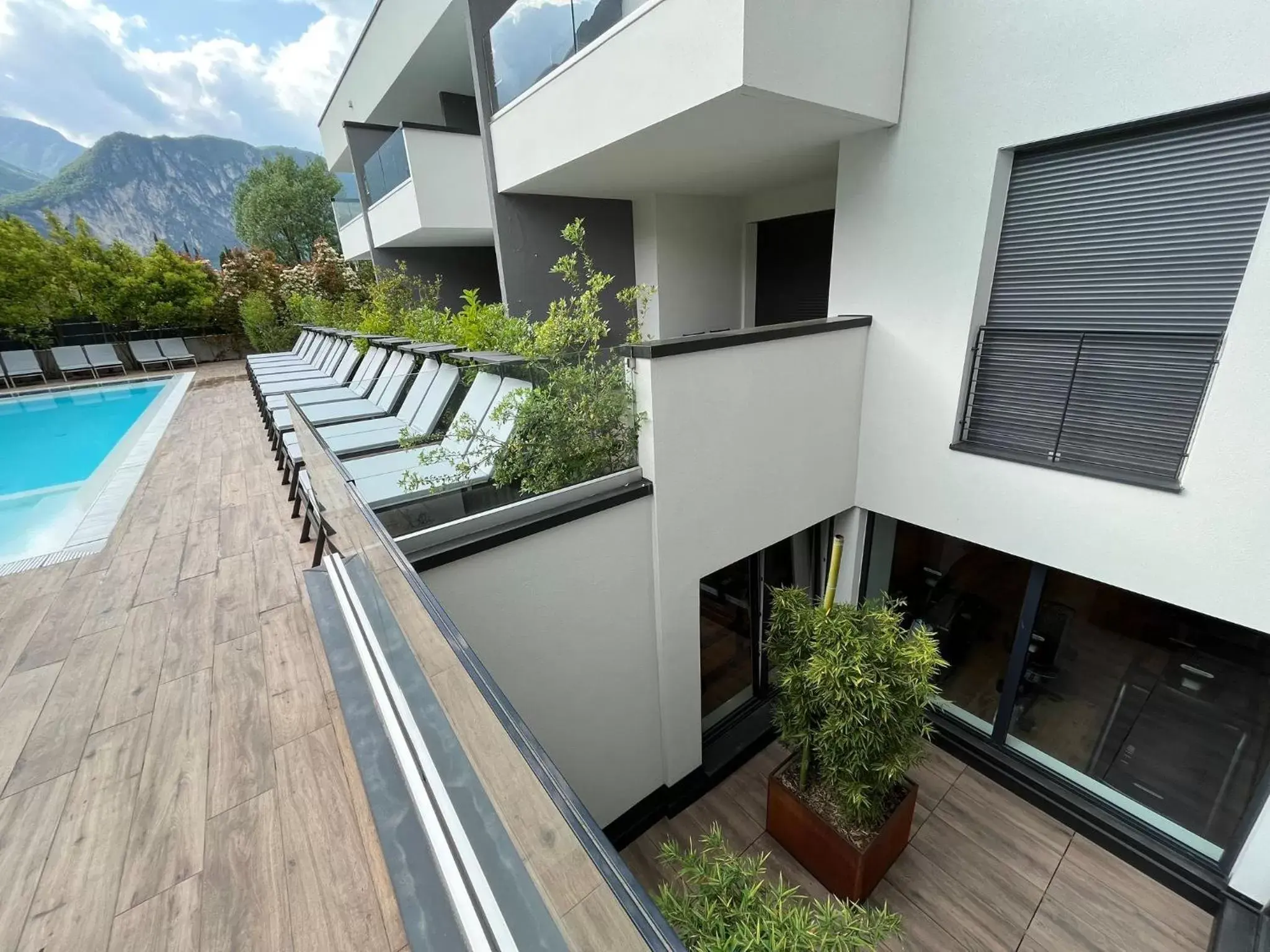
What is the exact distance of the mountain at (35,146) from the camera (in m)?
114

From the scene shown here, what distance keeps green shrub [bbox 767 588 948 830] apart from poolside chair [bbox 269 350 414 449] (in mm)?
3708

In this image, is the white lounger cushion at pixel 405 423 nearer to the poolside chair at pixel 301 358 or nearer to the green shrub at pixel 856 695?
the green shrub at pixel 856 695

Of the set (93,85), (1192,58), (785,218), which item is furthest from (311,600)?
(93,85)

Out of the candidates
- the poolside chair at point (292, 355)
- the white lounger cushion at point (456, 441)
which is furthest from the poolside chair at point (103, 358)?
the white lounger cushion at point (456, 441)

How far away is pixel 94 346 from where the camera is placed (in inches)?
574

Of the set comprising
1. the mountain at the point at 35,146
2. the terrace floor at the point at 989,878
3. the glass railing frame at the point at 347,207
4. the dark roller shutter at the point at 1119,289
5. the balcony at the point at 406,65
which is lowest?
the terrace floor at the point at 989,878

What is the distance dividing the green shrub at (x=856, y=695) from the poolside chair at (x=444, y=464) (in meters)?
2.08

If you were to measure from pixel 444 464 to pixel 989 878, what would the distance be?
14.1 ft

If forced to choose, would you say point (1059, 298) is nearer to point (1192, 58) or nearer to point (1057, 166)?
point (1057, 166)

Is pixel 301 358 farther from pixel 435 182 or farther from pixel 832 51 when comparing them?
pixel 832 51

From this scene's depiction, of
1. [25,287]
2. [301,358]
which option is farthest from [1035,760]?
[25,287]

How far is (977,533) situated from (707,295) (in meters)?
4.32

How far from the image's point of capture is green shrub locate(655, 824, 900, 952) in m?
1.53

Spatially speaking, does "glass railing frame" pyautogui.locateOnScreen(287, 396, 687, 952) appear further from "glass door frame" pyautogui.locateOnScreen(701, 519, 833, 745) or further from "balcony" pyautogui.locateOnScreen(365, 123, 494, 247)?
"balcony" pyautogui.locateOnScreen(365, 123, 494, 247)
